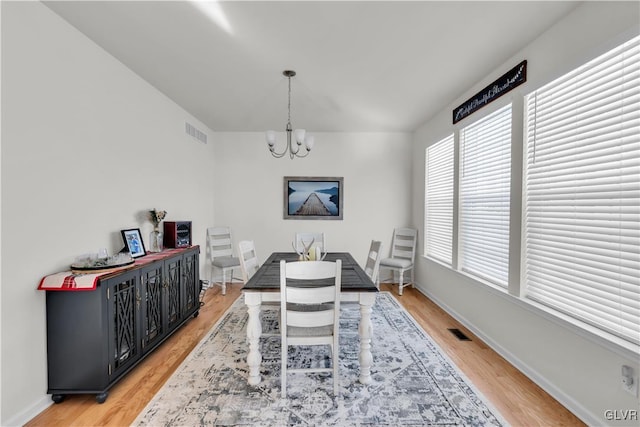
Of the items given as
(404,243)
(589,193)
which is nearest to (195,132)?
(404,243)

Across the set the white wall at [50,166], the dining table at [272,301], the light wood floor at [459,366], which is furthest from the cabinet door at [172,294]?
the dining table at [272,301]

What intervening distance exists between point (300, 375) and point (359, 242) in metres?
3.16

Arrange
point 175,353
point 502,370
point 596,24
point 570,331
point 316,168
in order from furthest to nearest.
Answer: point 316,168 < point 175,353 < point 502,370 < point 570,331 < point 596,24

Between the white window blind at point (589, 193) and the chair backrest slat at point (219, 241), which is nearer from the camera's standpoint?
the white window blind at point (589, 193)

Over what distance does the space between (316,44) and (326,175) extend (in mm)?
2875

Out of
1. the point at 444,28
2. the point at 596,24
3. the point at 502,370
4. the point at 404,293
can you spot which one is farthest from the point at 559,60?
the point at 404,293

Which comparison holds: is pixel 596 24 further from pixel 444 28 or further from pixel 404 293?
pixel 404 293

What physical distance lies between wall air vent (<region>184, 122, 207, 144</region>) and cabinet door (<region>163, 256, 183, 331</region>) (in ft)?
6.48

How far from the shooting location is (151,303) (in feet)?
8.57

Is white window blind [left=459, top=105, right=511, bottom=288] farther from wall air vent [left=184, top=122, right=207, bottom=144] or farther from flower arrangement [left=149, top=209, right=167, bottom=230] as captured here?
wall air vent [left=184, top=122, right=207, bottom=144]

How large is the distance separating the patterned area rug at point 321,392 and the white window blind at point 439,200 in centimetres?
166

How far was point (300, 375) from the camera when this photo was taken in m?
2.30

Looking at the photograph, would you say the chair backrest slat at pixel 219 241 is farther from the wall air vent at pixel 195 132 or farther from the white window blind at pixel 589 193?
the white window blind at pixel 589 193

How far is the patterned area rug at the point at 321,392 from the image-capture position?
1.85 m
